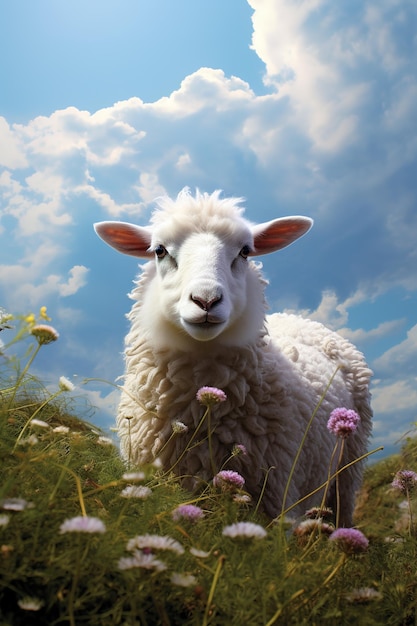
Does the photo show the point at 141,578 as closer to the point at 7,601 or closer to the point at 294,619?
the point at 7,601

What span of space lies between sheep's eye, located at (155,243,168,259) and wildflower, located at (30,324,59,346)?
1957 millimetres

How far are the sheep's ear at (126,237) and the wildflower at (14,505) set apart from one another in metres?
3.45

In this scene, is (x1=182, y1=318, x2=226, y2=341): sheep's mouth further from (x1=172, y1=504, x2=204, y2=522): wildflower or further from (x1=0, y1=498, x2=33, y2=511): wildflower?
(x1=0, y1=498, x2=33, y2=511): wildflower

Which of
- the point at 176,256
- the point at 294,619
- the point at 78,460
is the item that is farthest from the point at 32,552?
the point at 176,256

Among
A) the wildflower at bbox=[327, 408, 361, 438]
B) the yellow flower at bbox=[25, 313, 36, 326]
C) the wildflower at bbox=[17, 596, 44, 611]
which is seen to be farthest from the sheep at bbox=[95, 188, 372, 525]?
the wildflower at bbox=[17, 596, 44, 611]

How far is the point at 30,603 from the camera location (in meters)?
1.60

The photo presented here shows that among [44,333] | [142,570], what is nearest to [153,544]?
[142,570]

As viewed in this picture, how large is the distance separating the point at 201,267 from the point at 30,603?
276cm

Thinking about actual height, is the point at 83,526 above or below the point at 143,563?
above

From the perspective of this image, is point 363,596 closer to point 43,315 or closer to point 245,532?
point 245,532

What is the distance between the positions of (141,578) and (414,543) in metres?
2.44

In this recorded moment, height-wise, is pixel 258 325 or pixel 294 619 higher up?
pixel 258 325

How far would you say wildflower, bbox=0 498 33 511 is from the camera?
1799 mm

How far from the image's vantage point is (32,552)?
1.74 m
